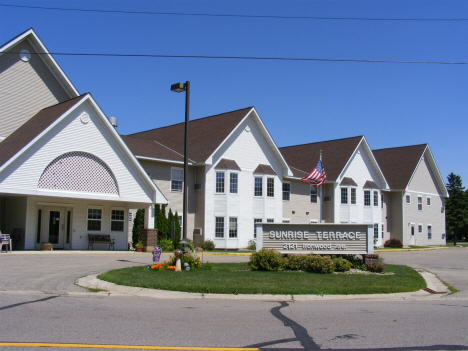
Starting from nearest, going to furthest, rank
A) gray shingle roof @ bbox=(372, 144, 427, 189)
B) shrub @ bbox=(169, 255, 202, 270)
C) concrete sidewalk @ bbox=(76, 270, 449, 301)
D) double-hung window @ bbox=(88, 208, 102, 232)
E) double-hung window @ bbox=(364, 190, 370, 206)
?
concrete sidewalk @ bbox=(76, 270, 449, 301)
shrub @ bbox=(169, 255, 202, 270)
double-hung window @ bbox=(88, 208, 102, 232)
double-hung window @ bbox=(364, 190, 370, 206)
gray shingle roof @ bbox=(372, 144, 427, 189)

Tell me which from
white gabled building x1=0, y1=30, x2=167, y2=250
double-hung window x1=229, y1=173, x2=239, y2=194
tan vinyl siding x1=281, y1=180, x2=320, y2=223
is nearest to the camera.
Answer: white gabled building x1=0, y1=30, x2=167, y2=250

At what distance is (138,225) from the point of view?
2892 cm

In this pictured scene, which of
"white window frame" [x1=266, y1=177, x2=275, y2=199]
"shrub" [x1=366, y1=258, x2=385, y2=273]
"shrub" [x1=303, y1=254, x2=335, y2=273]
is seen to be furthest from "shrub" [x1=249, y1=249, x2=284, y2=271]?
"white window frame" [x1=266, y1=177, x2=275, y2=199]

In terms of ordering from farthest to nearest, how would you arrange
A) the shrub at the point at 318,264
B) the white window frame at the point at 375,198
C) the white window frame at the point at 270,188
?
1. the white window frame at the point at 375,198
2. the white window frame at the point at 270,188
3. the shrub at the point at 318,264

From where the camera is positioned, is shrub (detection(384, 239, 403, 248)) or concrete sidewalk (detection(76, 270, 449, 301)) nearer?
concrete sidewalk (detection(76, 270, 449, 301))

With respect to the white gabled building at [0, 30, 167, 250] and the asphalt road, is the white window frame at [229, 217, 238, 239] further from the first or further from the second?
the asphalt road

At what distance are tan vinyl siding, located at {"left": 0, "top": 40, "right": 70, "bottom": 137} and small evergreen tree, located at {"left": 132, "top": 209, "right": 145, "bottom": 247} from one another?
26.4 feet

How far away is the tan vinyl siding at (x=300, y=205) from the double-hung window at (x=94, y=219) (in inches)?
614

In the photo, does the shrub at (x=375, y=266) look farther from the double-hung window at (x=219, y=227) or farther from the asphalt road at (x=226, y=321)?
the double-hung window at (x=219, y=227)

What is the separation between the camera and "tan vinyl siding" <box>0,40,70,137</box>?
83.0 ft

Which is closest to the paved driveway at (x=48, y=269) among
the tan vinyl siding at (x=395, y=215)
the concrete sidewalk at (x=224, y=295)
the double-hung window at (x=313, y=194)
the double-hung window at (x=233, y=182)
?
the concrete sidewalk at (x=224, y=295)

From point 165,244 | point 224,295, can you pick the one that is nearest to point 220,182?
point 165,244

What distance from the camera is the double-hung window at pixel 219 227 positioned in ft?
108

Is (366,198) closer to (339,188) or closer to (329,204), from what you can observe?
(339,188)
